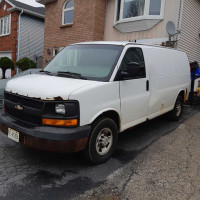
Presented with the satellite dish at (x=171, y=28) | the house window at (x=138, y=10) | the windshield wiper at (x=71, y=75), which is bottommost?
the windshield wiper at (x=71, y=75)

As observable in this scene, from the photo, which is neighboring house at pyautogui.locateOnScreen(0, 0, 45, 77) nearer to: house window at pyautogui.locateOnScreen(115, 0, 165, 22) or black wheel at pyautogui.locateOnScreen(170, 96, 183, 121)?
house window at pyautogui.locateOnScreen(115, 0, 165, 22)

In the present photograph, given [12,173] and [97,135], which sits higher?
[97,135]

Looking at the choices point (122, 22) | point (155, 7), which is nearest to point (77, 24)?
point (122, 22)

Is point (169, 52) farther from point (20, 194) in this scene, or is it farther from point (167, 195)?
point (20, 194)

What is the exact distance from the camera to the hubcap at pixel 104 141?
339 cm

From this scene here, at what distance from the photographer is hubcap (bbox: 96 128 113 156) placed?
133 inches

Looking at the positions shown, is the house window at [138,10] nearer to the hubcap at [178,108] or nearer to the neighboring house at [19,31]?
the hubcap at [178,108]

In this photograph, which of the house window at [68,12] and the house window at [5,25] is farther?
the house window at [5,25]

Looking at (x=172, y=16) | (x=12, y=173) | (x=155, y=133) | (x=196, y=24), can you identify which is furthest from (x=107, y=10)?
(x=12, y=173)

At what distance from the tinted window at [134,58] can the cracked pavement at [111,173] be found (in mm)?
1489

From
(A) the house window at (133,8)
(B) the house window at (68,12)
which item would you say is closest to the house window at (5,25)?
(B) the house window at (68,12)

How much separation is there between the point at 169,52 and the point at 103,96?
113 inches

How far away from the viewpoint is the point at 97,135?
3.25 m

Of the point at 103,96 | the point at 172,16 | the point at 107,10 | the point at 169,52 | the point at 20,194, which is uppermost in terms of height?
the point at 107,10
